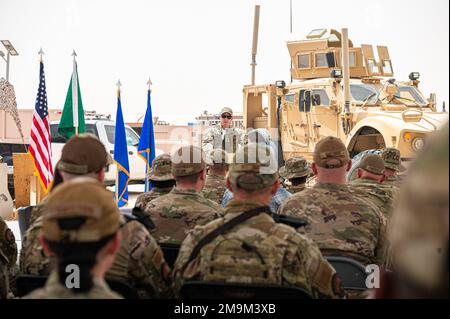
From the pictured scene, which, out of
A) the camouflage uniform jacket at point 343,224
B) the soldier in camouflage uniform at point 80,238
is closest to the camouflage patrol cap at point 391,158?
the camouflage uniform jacket at point 343,224

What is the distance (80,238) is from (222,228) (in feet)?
3.46

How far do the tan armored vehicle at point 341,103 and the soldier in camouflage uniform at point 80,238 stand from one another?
838cm

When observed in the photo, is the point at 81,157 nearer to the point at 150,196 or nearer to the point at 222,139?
the point at 150,196

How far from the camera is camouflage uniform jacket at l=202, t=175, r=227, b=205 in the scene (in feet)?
18.8

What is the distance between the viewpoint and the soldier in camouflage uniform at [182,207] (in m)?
3.83

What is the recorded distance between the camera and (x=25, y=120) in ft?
63.3

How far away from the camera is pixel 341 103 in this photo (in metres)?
11.2

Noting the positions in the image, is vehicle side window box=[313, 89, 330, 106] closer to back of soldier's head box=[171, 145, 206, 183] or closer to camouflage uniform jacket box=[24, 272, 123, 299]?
back of soldier's head box=[171, 145, 206, 183]

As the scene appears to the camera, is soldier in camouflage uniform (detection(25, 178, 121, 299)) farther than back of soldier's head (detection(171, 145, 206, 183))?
No

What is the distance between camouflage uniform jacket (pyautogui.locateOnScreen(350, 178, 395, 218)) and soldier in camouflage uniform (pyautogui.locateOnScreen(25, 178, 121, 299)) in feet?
11.0

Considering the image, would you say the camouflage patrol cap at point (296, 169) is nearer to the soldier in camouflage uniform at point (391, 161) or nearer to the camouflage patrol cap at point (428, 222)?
the soldier in camouflage uniform at point (391, 161)

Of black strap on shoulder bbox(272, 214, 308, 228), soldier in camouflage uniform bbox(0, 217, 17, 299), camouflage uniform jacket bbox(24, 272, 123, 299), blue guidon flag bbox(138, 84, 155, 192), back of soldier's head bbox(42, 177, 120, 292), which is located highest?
blue guidon flag bbox(138, 84, 155, 192)

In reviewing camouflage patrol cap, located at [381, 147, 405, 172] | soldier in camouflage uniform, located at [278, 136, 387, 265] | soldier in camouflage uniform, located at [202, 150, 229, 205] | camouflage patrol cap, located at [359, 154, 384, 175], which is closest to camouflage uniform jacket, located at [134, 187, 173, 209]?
soldier in camouflage uniform, located at [202, 150, 229, 205]

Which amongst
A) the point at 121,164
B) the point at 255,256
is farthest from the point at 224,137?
Answer: the point at 255,256
